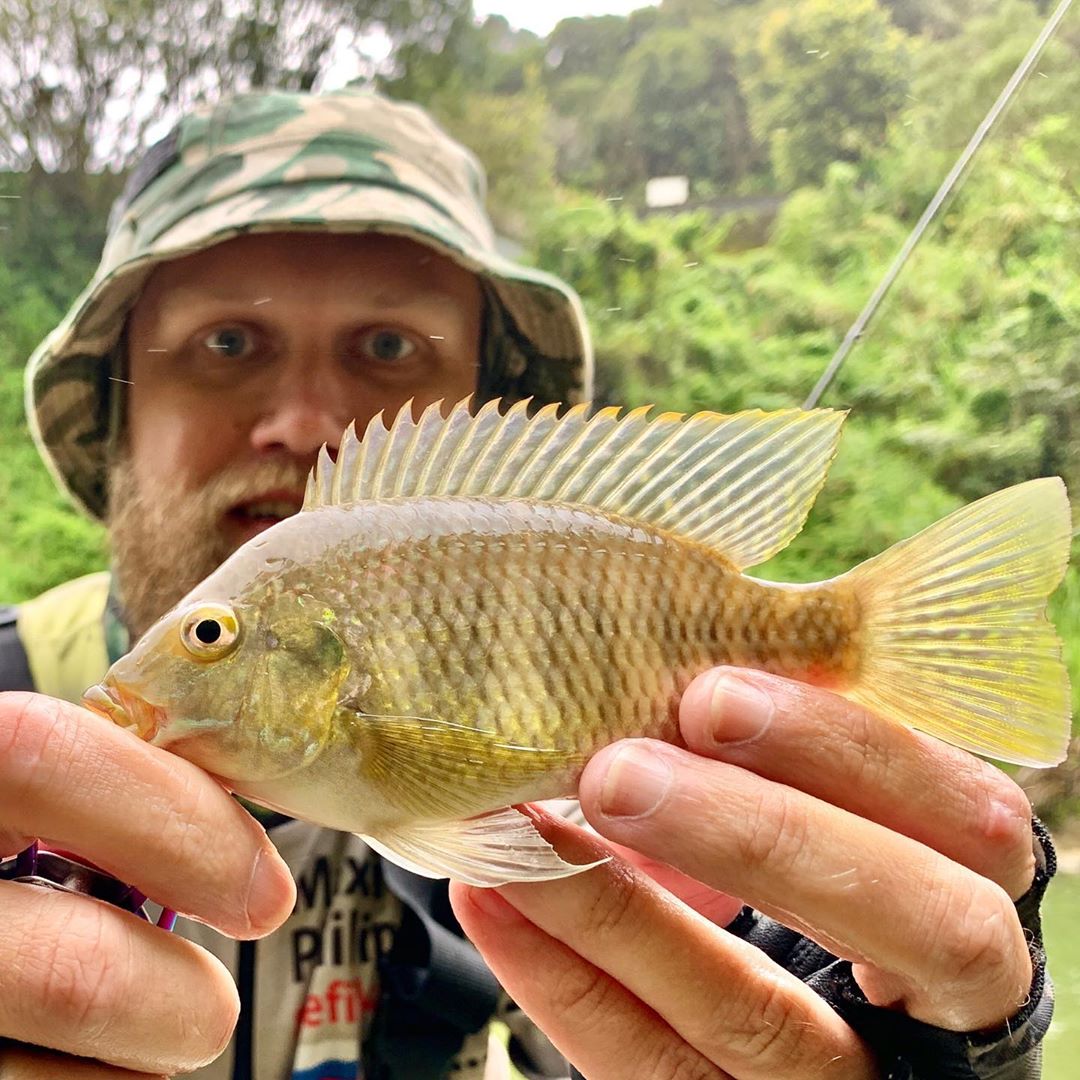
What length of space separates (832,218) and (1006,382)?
2.27ft

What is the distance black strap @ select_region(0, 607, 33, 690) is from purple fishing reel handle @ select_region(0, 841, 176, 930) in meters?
0.84

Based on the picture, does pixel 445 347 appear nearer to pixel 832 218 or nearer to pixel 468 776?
pixel 468 776

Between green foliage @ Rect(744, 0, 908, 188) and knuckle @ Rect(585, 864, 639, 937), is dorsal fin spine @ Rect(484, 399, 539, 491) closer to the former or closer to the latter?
knuckle @ Rect(585, 864, 639, 937)

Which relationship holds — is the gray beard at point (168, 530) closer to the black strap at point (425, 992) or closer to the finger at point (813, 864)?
the black strap at point (425, 992)

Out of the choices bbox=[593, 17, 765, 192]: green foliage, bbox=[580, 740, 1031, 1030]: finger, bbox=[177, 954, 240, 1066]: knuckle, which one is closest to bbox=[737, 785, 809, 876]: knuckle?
bbox=[580, 740, 1031, 1030]: finger

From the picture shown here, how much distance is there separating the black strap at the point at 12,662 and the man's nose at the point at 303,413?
54 cm

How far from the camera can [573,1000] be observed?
588 millimetres

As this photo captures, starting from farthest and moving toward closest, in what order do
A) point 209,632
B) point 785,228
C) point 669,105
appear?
point 669,105
point 785,228
point 209,632

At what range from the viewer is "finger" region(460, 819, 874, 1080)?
530 millimetres

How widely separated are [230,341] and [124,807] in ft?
2.71

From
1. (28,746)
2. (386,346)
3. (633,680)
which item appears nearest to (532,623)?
(633,680)

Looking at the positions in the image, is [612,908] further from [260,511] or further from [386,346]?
[386,346]

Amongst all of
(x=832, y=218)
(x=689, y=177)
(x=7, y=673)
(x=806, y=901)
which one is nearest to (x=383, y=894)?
(x=7, y=673)

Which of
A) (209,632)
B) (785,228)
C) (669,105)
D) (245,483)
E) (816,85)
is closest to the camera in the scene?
(209,632)
